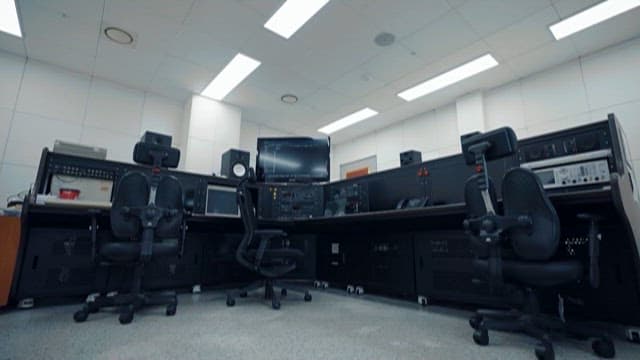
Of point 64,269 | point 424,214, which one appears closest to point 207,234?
point 64,269

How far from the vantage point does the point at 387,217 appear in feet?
7.52

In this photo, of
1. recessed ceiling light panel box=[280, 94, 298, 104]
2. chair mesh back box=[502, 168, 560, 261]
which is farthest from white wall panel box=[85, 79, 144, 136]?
chair mesh back box=[502, 168, 560, 261]

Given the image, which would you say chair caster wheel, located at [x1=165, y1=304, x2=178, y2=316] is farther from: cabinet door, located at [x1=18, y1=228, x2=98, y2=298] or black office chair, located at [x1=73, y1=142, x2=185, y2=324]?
cabinet door, located at [x1=18, y1=228, x2=98, y2=298]

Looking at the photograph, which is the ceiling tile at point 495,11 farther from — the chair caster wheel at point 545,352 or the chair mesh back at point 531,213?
the chair caster wheel at point 545,352

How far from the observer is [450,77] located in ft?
15.5

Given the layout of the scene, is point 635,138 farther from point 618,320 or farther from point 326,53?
point 326,53

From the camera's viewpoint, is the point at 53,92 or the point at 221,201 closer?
the point at 221,201

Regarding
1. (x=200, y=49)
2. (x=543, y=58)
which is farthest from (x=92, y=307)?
(x=543, y=58)

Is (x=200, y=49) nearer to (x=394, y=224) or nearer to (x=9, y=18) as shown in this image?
(x=9, y=18)

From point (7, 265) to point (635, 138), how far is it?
6.27m

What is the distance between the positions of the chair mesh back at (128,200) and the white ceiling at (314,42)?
2332mm

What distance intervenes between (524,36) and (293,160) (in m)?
3.32

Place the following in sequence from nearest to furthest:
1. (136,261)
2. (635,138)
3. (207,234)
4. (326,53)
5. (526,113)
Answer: (136,261) < (207,234) < (635,138) < (326,53) < (526,113)

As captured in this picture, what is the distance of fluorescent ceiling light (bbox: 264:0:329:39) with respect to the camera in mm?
3309
